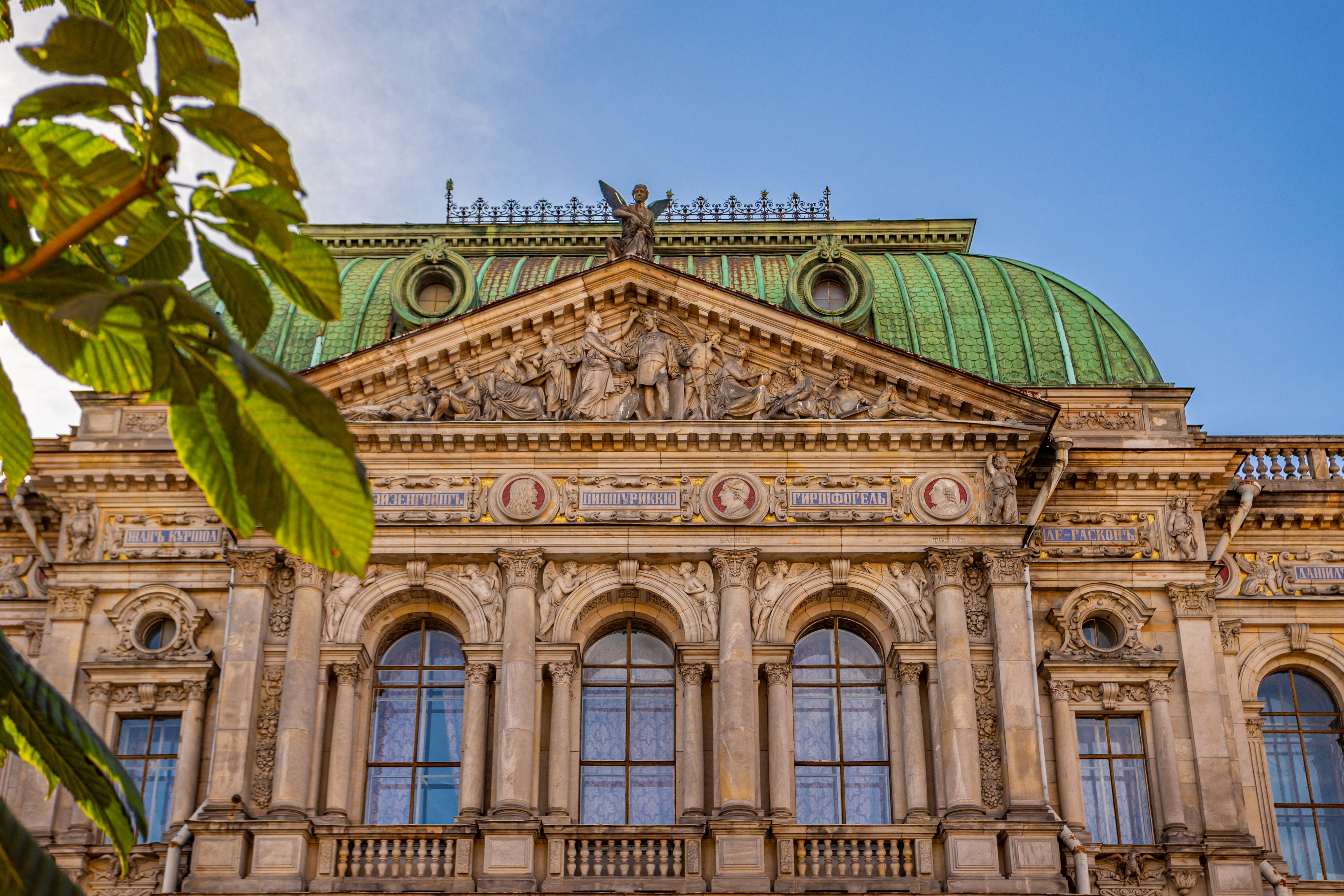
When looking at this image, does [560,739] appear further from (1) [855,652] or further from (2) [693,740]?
(1) [855,652]

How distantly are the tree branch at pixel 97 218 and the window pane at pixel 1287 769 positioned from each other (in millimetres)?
24944

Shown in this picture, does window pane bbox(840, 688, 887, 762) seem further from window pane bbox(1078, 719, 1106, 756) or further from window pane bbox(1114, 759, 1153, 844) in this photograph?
window pane bbox(1114, 759, 1153, 844)

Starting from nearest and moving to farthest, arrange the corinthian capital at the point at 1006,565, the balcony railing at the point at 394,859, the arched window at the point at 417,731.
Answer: the balcony railing at the point at 394,859 → the arched window at the point at 417,731 → the corinthian capital at the point at 1006,565

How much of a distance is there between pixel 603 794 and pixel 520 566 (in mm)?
3632

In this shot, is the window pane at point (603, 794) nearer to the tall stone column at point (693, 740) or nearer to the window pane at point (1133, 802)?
the tall stone column at point (693, 740)

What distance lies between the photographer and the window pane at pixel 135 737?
25.2 meters

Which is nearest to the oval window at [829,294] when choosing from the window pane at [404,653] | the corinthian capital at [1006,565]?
the corinthian capital at [1006,565]

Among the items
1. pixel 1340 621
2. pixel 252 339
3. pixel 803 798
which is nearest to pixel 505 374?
pixel 803 798

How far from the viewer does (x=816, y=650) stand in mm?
→ 25078

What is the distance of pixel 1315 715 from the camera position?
26.6 metres

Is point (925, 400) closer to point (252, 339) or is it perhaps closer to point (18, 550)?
point (18, 550)

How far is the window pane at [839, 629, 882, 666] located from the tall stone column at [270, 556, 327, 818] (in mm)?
7988

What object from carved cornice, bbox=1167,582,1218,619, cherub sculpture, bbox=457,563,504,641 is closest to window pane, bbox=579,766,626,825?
cherub sculpture, bbox=457,563,504,641

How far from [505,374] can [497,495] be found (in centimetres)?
214
